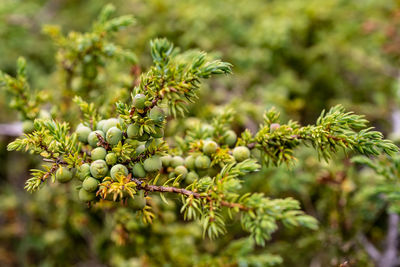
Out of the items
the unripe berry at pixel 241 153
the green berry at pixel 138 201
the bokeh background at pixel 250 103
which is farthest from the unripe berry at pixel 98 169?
the bokeh background at pixel 250 103

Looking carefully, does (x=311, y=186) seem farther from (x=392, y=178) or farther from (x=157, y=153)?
(x=157, y=153)

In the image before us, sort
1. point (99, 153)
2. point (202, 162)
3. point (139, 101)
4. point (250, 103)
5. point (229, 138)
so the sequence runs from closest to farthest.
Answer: point (139, 101) → point (99, 153) → point (202, 162) → point (229, 138) → point (250, 103)

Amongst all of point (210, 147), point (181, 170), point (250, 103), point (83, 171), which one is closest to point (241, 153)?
point (210, 147)

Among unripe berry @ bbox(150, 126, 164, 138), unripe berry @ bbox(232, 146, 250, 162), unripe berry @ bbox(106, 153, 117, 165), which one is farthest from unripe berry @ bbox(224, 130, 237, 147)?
unripe berry @ bbox(106, 153, 117, 165)

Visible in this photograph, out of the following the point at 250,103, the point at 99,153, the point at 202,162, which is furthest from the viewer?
the point at 250,103

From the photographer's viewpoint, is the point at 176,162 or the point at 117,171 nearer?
the point at 117,171

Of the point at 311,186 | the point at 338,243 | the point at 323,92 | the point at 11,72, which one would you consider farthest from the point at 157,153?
the point at 11,72

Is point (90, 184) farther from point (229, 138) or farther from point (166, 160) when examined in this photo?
point (229, 138)

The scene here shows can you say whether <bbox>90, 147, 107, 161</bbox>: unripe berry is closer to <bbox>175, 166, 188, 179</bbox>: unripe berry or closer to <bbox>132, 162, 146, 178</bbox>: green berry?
<bbox>132, 162, 146, 178</bbox>: green berry

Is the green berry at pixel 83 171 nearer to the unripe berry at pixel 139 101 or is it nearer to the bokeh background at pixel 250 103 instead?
the unripe berry at pixel 139 101
